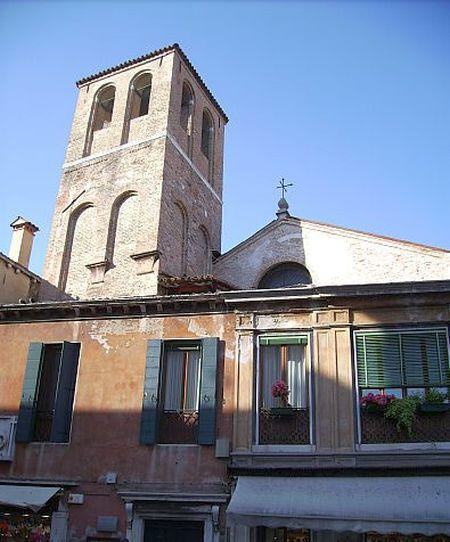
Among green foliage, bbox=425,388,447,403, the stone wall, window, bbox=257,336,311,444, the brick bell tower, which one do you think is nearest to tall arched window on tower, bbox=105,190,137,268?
the brick bell tower

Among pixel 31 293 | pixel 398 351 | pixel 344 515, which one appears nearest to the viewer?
pixel 344 515

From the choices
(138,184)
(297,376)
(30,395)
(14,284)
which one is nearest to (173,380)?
(297,376)

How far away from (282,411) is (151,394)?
2554mm

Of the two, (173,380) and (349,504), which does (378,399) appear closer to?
(349,504)

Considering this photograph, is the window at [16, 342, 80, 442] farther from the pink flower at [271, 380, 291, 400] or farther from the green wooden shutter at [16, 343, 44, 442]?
the pink flower at [271, 380, 291, 400]

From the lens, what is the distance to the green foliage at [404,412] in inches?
397

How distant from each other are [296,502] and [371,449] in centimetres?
164

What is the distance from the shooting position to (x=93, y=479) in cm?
1123

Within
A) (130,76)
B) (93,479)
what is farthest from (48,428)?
(130,76)

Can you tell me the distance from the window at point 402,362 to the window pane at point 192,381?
10.2 feet

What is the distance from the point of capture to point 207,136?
2391 centimetres

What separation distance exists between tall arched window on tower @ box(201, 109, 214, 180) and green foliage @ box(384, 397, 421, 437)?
14.9 metres

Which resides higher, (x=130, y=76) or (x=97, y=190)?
(x=130, y=76)

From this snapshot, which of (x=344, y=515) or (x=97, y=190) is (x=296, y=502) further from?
(x=97, y=190)
